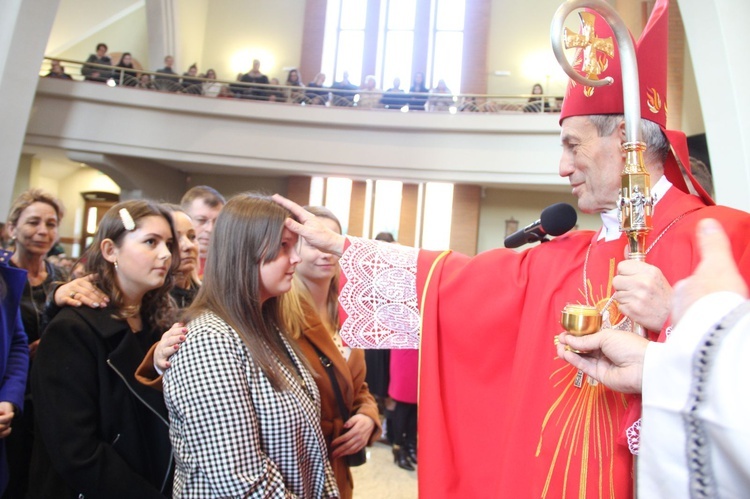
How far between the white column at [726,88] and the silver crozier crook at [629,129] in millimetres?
3212

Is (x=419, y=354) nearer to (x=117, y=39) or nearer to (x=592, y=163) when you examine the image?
(x=592, y=163)

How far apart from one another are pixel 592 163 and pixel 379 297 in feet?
2.17

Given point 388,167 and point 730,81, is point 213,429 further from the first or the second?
point 388,167

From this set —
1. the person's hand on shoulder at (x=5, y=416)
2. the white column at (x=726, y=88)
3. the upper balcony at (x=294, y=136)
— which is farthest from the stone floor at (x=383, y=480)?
the upper balcony at (x=294, y=136)

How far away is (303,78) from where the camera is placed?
1316cm

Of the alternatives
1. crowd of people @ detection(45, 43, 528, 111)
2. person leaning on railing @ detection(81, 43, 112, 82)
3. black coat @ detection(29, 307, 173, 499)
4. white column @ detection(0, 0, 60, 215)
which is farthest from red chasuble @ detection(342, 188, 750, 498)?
person leaning on railing @ detection(81, 43, 112, 82)

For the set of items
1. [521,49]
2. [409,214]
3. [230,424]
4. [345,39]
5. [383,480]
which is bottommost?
[383,480]

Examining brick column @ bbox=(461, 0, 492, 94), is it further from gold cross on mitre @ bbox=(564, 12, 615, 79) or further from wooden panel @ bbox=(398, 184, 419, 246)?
gold cross on mitre @ bbox=(564, 12, 615, 79)

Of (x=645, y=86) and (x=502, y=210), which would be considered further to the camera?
(x=502, y=210)

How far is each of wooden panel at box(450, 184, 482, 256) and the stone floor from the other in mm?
7145

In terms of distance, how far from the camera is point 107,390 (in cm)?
174

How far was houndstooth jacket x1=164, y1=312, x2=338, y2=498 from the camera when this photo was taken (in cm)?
136

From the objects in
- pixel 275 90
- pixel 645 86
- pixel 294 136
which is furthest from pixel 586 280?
pixel 275 90

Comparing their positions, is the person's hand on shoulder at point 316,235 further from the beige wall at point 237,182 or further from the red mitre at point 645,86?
the beige wall at point 237,182
